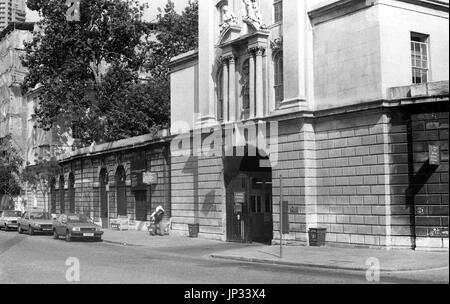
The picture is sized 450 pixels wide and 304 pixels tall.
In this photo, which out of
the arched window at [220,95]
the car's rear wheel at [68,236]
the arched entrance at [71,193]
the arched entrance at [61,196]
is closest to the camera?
the car's rear wheel at [68,236]

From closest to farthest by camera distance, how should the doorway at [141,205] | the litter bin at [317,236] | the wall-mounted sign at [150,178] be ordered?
the litter bin at [317,236]
the wall-mounted sign at [150,178]
the doorway at [141,205]

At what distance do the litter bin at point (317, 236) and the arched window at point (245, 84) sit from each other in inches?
275

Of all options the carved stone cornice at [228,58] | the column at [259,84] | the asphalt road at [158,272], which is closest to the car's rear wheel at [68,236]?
the asphalt road at [158,272]

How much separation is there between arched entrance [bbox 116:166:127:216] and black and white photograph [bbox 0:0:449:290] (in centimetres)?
11

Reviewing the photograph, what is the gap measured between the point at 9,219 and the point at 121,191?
7.41m

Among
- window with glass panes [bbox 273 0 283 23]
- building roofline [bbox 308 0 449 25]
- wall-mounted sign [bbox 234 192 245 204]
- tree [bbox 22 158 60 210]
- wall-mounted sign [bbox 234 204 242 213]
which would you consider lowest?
wall-mounted sign [bbox 234 204 242 213]

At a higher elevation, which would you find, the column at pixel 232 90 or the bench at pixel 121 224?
the column at pixel 232 90

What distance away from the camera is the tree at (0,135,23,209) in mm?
59125

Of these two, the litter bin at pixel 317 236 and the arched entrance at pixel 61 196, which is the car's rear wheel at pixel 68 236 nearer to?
the litter bin at pixel 317 236

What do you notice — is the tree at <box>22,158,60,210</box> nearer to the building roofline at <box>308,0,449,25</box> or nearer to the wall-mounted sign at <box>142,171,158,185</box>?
the wall-mounted sign at <box>142,171,158,185</box>

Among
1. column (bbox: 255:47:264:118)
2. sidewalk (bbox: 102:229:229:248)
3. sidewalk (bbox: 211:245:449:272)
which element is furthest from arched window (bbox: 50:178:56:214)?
sidewalk (bbox: 211:245:449:272)

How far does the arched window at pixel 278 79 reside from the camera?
25234 mm

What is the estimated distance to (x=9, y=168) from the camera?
5950 cm

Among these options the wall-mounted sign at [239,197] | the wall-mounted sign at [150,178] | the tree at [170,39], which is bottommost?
the wall-mounted sign at [239,197]
